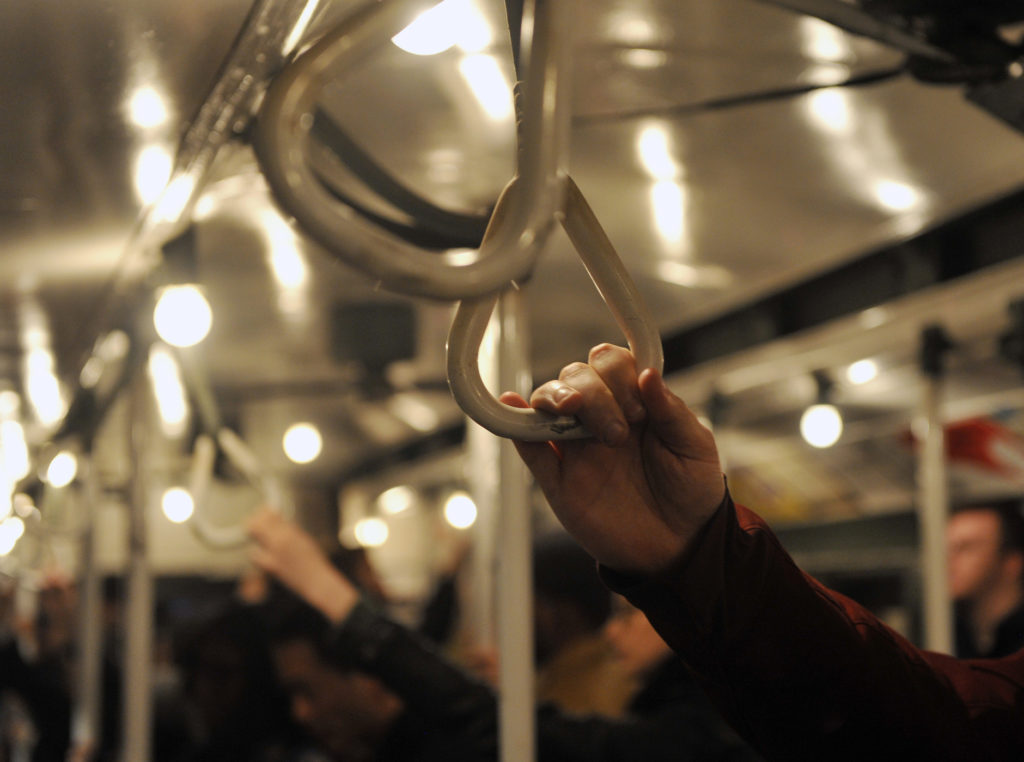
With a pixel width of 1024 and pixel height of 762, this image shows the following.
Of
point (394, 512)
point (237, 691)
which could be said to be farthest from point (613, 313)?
point (394, 512)

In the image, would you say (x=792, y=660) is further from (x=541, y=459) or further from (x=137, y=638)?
(x=137, y=638)

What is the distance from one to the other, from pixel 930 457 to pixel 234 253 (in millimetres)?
2221

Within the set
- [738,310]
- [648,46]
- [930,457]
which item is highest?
[648,46]

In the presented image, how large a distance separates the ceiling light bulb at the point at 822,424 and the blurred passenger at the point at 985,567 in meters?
1.15

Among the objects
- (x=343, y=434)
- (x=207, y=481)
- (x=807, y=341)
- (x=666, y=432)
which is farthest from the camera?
(x=343, y=434)

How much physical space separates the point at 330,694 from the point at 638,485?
183 cm

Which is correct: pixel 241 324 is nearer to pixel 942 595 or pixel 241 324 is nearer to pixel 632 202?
pixel 632 202

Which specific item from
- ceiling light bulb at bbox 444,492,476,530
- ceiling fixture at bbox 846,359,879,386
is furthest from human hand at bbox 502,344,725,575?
ceiling light bulb at bbox 444,492,476,530

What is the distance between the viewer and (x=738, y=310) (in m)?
4.08

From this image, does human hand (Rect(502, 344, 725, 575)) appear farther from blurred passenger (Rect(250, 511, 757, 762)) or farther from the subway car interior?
blurred passenger (Rect(250, 511, 757, 762))

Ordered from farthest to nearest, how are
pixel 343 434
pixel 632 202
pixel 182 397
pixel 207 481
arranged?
pixel 343 434 < pixel 182 397 < pixel 632 202 < pixel 207 481

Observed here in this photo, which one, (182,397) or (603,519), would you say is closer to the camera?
(603,519)

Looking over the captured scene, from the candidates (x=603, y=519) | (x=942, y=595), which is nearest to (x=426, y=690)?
(x=603, y=519)

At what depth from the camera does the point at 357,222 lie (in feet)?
2.08
